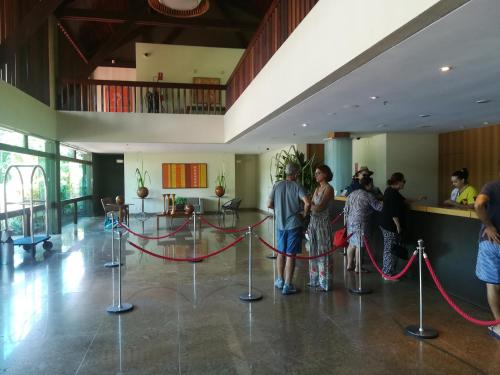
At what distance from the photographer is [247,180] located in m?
15.4

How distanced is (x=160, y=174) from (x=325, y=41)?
35.4ft

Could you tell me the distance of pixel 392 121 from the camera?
6520mm

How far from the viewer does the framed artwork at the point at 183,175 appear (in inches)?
531

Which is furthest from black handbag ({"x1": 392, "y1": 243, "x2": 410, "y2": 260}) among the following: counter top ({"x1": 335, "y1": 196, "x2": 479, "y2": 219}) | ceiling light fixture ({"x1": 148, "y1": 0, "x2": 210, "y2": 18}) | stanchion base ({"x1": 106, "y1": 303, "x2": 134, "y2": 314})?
ceiling light fixture ({"x1": 148, "y1": 0, "x2": 210, "y2": 18})

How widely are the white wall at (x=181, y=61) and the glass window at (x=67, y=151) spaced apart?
11.0 ft

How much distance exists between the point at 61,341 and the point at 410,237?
4.20 metres

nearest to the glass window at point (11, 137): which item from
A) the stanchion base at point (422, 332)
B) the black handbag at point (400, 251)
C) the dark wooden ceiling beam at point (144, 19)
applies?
the dark wooden ceiling beam at point (144, 19)

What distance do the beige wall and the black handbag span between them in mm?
10856

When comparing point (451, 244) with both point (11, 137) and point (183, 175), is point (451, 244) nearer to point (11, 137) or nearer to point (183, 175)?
point (11, 137)

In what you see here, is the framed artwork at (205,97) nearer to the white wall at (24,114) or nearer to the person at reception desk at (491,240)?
the white wall at (24,114)

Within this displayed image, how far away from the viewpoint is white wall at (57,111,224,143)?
9.37m

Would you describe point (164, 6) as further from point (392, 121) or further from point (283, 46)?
point (392, 121)

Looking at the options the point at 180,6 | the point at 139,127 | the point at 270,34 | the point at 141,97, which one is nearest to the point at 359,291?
the point at 270,34

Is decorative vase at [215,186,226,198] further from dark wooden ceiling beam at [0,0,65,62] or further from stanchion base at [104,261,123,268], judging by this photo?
dark wooden ceiling beam at [0,0,65,62]
